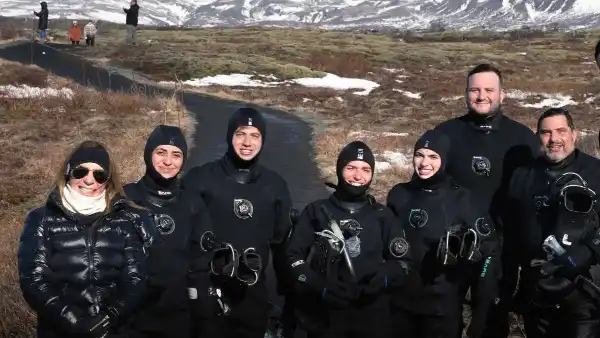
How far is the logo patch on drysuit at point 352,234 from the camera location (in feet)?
14.1

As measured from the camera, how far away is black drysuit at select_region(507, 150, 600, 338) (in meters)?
4.09

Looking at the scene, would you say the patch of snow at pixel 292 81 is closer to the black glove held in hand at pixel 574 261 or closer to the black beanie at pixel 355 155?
the black beanie at pixel 355 155

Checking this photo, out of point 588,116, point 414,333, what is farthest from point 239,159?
point 588,116

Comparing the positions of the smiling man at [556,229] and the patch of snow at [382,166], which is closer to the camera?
the smiling man at [556,229]

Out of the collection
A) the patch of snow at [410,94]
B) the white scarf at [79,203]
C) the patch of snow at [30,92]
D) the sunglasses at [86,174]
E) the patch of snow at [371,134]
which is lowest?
the patch of snow at [30,92]

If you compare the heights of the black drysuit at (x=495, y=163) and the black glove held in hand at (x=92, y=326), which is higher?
the black drysuit at (x=495, y=163)

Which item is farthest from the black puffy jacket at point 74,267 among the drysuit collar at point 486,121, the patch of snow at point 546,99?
the patch of snow at point 546,99

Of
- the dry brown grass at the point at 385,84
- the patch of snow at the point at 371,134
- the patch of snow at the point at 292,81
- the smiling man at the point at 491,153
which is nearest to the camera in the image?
the smiling man at the point at 491,153

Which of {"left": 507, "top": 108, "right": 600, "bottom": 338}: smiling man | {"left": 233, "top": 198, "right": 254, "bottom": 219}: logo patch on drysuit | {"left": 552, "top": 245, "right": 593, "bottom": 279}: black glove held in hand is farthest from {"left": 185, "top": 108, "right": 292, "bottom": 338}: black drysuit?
{"left": 552, "top": 245, "right": 593, "bottom": 279}: black glove held in hand

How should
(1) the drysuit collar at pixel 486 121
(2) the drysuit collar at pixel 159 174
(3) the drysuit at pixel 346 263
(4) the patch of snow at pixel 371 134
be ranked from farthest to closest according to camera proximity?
(4) the patch of snow at pixel 371 134
(1) the drysuit collar at pixel 486 121
(2) the drysuit collar at pixel 159 174
(3) the drysuit at pixel 346 263

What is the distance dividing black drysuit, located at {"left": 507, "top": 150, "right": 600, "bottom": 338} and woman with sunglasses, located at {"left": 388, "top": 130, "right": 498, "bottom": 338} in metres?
0.26

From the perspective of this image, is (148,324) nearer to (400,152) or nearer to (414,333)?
(414,333)

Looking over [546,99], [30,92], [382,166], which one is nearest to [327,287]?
[382,166]

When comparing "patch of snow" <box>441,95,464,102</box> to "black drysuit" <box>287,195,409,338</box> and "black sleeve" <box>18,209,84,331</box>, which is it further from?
"black sleeve" <box>18,209,84,331</box>
